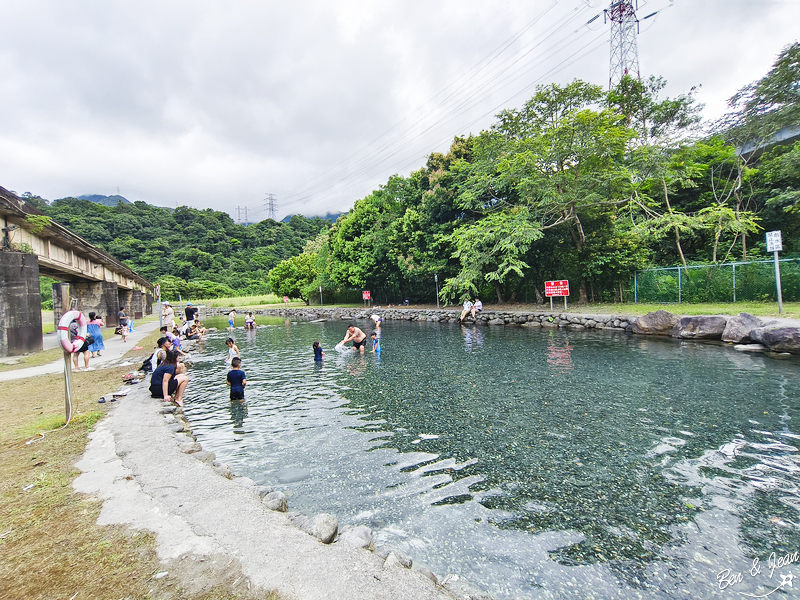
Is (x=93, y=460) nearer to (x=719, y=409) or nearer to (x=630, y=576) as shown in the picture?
(x=630, y=576)

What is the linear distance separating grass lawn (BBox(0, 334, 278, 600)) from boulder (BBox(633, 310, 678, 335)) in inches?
713

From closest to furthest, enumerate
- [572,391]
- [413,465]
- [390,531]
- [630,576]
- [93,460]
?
[630,576] < [390,531] < [93,460] < [413,465] < [572,391]

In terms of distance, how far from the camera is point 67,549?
3.03 meters

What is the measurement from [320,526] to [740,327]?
1622 cm

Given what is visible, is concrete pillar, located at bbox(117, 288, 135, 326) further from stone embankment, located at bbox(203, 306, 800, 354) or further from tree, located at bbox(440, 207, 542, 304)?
tree, located at bbox(440, 207, 542, 304)

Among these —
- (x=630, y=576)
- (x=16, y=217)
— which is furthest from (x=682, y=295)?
(x=16, y=217)

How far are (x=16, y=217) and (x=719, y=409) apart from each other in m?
22.2

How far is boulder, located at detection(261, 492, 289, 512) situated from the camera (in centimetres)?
389

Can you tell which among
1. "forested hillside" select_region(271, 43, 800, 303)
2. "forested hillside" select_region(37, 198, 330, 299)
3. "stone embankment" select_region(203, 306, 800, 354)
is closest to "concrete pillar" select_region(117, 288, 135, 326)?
"forested hillside" select_region(37, 198, 330, 299)

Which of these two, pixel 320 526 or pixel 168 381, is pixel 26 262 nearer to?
pixel 168 381

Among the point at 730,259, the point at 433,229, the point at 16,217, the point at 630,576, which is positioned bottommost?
the point at 630,576

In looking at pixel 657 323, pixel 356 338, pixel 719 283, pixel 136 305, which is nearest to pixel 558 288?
pixel 657 323

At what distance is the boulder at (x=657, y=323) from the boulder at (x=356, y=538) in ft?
55.6

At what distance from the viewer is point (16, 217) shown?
559 inches
